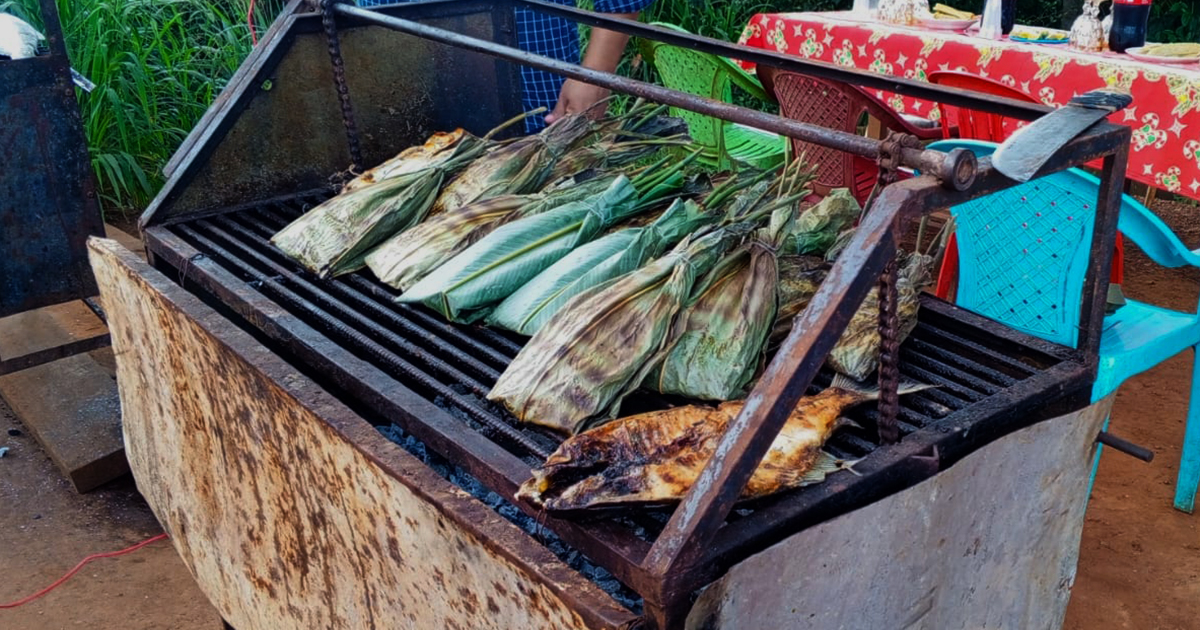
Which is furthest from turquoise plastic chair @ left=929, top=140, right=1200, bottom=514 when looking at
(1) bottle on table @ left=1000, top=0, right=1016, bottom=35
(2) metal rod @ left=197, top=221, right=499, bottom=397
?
(1) bottle on table @ left=1000, top=0, right=1016, bottom=35

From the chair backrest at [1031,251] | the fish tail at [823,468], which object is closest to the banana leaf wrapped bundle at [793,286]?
the fish tail at [823,468]

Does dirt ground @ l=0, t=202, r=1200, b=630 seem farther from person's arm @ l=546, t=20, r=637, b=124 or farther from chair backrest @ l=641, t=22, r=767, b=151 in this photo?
chair backrest @ l=641, t=22, r=767, b=151

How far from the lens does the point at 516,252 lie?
244 centimetres

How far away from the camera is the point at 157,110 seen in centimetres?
689

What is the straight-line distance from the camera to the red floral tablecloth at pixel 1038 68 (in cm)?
413

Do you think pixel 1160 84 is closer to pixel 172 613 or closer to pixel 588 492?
pixel 588 492

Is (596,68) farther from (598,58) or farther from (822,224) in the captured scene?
(822,224)

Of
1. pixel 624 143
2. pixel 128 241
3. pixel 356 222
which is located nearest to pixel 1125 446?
pixel 624 143

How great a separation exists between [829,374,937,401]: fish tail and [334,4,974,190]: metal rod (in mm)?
482

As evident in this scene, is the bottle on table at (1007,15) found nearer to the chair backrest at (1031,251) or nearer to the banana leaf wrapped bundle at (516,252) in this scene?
the chair backrest at (1031,251)

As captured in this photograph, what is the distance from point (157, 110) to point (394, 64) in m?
4.29

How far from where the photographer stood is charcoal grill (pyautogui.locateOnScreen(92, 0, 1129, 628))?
148 centimetres

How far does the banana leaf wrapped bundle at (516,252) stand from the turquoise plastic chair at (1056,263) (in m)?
1.31

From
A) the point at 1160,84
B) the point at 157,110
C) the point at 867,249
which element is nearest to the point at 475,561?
the point at 867,249
